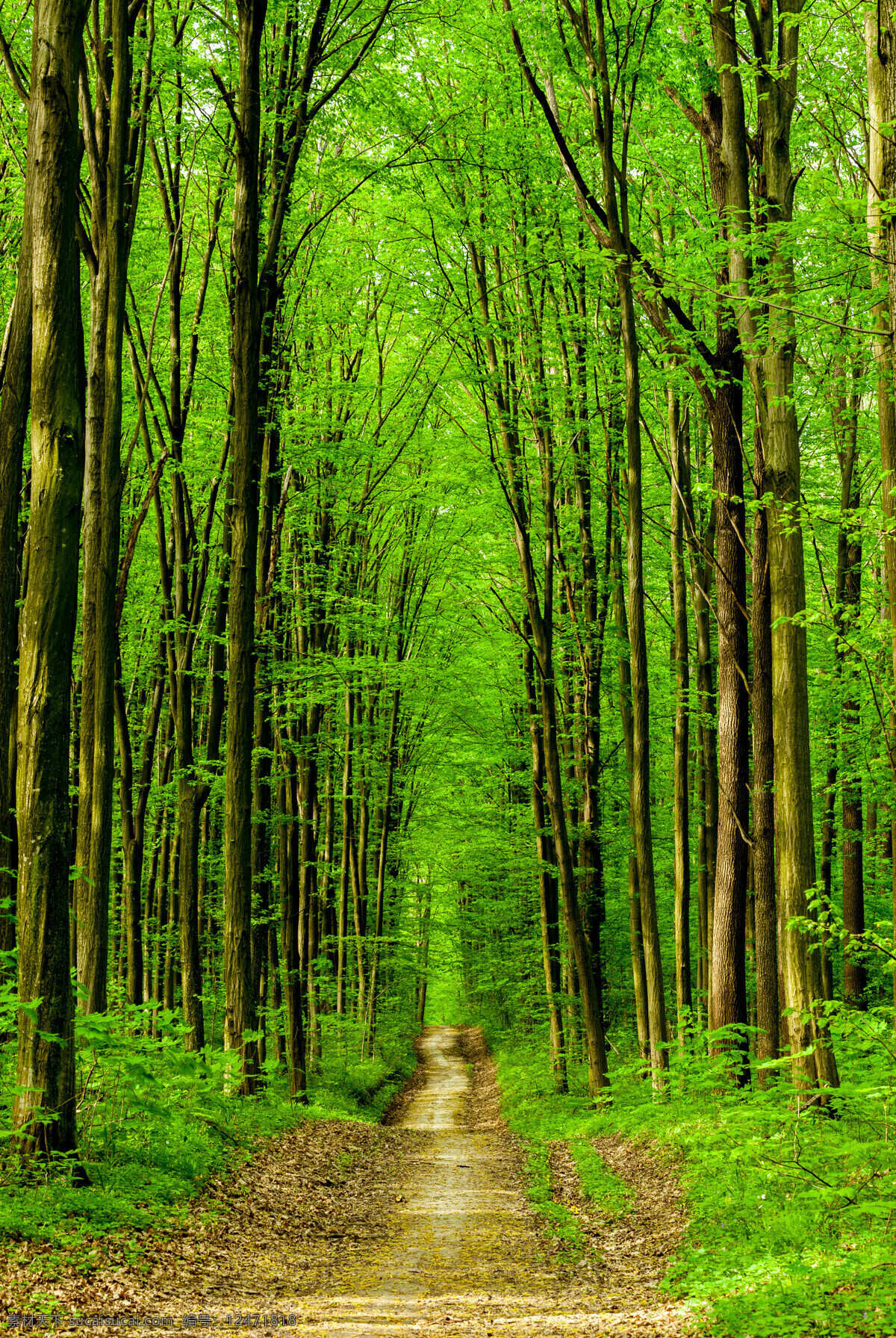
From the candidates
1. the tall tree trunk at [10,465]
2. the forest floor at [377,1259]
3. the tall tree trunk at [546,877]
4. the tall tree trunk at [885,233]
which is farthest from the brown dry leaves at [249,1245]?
the tall tree trunk at [546,877]

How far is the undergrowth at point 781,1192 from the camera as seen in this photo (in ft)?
15.1

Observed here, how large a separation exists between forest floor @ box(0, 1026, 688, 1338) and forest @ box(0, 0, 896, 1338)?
21cm

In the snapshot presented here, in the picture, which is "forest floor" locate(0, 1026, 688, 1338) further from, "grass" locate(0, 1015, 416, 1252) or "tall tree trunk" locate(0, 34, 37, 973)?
"tall tree trunk" locate(0, 34, 37, 973)

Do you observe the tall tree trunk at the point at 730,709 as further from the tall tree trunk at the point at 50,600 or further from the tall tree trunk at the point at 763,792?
the tall tree trunk at the point at 50,600

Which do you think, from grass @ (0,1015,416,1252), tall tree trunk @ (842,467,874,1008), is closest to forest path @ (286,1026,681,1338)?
grass @ (0,1015,416,1252)

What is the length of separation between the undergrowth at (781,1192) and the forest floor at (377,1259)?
10.1 inches

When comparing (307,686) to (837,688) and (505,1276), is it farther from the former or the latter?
(505,1276)

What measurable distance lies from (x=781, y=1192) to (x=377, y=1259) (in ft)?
9.58

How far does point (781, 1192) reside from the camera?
6.66m

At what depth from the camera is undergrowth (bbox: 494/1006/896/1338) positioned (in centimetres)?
461

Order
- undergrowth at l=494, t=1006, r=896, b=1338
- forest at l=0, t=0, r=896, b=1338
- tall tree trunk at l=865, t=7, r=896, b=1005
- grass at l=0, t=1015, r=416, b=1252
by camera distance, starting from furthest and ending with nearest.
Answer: forest at l=0, t=0, r=896, b=1338
tall tree trunk at l=865, t=7, r=896, b=1005
grass at l=0, t=1015, r=416, b=1252
undergrowth at l=494, t=1006, r=896, b=1338

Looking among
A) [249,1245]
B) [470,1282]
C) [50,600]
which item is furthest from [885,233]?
[249,1245]

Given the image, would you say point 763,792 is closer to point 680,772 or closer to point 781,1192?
point 680,772

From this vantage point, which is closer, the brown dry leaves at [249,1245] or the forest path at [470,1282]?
the brown dry leaves at [249,1245]
